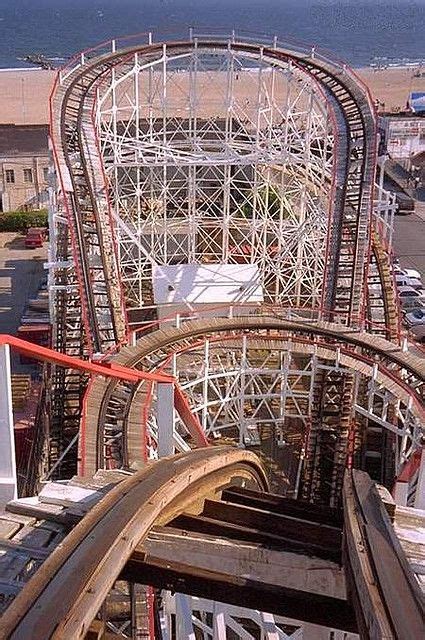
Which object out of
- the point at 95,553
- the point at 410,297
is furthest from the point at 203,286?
the point at 95,553

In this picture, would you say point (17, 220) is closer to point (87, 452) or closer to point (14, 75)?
point (87, 452)

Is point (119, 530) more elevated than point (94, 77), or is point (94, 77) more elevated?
point (94, 77)

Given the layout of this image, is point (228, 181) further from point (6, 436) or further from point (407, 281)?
point (6, 436)

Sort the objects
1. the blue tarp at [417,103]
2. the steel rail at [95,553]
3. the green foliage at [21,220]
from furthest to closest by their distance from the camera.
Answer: the blue tarp at [417,103] → the green foliage at [21,220] → the steel rail at [95,553]

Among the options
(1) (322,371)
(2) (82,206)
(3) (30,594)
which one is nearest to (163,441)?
(3) (30,594)

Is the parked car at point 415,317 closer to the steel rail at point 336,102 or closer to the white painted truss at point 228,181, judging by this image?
the white painted truss at point 228,181

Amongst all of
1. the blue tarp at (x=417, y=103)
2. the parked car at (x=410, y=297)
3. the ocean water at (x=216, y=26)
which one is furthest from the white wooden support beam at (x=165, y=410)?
the ocean water at (x=216, y=26)

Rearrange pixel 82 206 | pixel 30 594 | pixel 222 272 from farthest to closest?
pixel 222 272 < pixel 82 206 < pixel 30 594

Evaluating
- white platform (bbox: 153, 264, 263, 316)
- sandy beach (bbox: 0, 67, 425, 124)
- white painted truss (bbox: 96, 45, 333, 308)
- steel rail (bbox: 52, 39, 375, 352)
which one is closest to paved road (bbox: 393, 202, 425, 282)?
white painted truss (bbox: 96, 45, 333, 308)
